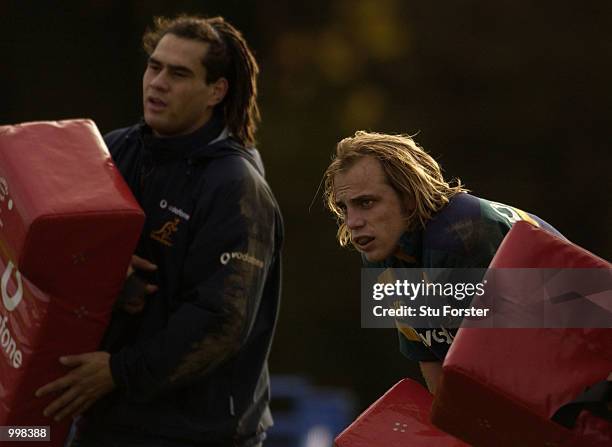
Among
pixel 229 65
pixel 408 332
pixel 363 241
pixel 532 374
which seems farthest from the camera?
pixel 229 65

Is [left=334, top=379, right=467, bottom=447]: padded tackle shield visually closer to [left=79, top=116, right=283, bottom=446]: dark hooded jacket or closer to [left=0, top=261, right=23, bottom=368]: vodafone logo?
[left=79, top=116, right=283, bottom=446]: dark hooded jacket

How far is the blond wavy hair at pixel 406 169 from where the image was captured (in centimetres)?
377

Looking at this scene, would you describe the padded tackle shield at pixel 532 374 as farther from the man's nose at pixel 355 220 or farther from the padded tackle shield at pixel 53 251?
the padded tackle shield at pixel 53 251

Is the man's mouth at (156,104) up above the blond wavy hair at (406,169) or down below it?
above

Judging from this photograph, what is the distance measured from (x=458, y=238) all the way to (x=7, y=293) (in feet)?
4.53

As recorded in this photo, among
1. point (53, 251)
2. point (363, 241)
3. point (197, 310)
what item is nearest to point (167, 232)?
point (197, 310)

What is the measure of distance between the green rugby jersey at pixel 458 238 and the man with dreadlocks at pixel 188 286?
1.76ft

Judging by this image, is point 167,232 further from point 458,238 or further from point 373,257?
point 458,238

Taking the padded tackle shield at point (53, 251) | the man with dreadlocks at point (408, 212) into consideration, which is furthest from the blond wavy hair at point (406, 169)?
the padded tackle shield at point (53, 251)

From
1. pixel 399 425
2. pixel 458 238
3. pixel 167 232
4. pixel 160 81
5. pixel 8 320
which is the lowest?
pixel 399 425

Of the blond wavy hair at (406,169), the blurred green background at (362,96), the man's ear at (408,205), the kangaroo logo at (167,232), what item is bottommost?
the blurred green background at (362,96)

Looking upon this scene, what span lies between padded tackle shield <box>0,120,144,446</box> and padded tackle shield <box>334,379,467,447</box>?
2.63 ft

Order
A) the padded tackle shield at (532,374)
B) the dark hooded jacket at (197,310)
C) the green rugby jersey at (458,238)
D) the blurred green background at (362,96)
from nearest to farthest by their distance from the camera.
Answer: the padded tackle shield at (532,374), the green rugby jersey at (458,238), the dark hooded jacket at (197,310), the blurred green background at (362,96)

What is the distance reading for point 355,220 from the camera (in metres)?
3.77
